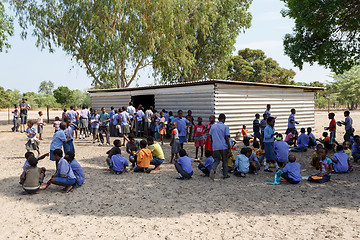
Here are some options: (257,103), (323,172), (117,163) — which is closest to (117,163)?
(117,163)

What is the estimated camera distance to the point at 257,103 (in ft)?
53.3

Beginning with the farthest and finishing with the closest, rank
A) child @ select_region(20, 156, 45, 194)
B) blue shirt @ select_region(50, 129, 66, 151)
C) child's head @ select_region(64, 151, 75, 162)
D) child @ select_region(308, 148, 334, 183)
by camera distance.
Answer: blue shirt @ select_region(50, 129, 66, 151)
child @ select_region(308, 148, 334, 183)
child's head @ select_region(64, 151, 75, 162)
child @ select_region(20, 156, 45, 194)

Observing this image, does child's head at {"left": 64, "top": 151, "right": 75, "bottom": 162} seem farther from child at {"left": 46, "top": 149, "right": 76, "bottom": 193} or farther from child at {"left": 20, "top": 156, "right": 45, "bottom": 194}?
child at {"left": 20, "top": 156, "right": 45, "bottom": 194}

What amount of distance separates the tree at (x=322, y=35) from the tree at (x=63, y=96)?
297 feet

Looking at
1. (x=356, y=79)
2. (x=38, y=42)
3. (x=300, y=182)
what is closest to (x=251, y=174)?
(x=300, y=182)

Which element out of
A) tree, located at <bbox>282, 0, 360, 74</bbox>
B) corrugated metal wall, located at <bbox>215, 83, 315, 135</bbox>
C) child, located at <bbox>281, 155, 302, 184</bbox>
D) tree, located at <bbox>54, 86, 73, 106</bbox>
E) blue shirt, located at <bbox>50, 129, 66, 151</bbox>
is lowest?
child, located at <bbox>281, 155, 302, 184</bbox>

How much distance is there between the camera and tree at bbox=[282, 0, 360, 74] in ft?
33.0

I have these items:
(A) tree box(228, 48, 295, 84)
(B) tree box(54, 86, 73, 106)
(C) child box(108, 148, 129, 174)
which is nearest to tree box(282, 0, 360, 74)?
(C) child box(108, 148, 129, 174)

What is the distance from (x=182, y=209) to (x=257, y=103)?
11723mm

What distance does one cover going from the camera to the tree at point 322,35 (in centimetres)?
1005

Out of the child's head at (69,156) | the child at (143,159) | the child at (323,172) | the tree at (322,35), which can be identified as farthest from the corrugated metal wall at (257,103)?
the child's head at (69,156)

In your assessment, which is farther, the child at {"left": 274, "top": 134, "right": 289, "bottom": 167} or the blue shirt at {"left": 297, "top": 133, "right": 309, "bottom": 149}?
the blue shirt at {"left": 297, "top": 133, "right": 309, "bottom": 149}

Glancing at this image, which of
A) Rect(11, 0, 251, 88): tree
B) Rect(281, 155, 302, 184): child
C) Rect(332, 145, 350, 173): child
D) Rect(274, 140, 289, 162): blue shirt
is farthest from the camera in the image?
Rect(11, 0, 251, 88): tree

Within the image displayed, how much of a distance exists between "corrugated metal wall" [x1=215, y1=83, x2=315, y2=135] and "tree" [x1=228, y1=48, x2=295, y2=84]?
27809mm
